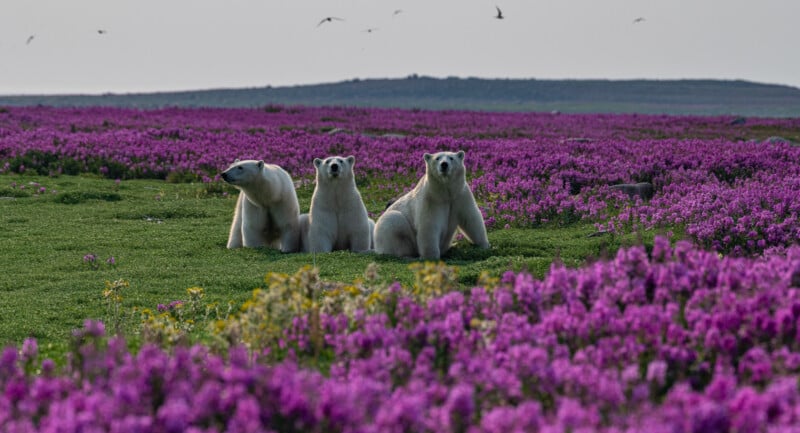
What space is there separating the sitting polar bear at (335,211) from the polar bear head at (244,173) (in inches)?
39.2

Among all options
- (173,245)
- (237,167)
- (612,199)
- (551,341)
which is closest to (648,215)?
(612,199)

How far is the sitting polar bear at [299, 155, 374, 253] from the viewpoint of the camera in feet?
49.0

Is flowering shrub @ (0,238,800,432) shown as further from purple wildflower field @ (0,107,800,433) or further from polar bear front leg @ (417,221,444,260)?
polar bear front leg @ (417,221,444,260)

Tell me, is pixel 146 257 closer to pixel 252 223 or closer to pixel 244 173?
pixel 252 223

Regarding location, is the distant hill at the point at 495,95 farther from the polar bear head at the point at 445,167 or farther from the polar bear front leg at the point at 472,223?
the polar bear head at the point at 445,167

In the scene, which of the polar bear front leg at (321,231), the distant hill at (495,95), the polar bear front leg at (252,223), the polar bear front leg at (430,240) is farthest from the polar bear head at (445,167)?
the distant hill at (495,95)

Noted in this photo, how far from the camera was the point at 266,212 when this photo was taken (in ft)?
52.0

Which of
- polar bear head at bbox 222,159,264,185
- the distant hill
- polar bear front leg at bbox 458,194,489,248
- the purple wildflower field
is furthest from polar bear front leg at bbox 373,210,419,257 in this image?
the distant hill

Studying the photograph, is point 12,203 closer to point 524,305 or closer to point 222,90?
point 524,305

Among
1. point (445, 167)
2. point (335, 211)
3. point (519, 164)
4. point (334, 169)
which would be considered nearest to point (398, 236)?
point (335, 211)

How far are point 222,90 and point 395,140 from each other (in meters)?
147

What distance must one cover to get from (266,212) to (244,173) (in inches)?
40.2

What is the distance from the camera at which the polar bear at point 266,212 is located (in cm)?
1538

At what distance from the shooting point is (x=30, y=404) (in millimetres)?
4312
